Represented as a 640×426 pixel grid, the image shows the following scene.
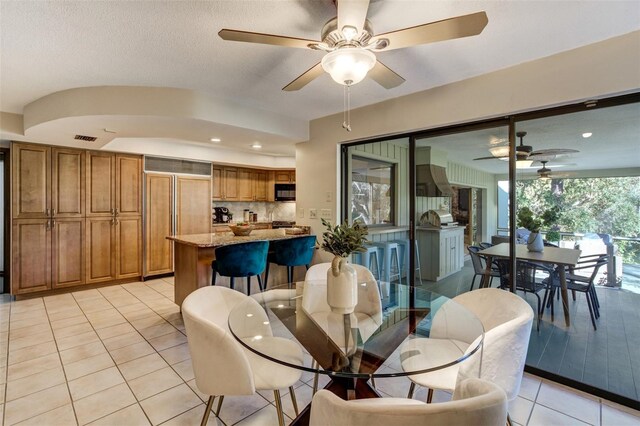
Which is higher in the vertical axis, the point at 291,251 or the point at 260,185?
the point at 260,185

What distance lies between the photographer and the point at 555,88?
2215 millimetres

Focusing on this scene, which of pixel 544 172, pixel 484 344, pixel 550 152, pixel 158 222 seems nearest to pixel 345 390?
pixel 484 344

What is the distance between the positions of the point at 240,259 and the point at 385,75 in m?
2.11

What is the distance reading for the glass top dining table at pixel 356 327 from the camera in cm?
138

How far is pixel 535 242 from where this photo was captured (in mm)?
2523

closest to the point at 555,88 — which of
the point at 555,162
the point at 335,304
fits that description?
the point at 555,162

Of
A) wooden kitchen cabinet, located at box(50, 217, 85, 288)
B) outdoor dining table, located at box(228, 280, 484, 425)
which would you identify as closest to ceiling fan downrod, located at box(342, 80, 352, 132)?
outdoor dining table, located at box(228, 280, 484, 425)

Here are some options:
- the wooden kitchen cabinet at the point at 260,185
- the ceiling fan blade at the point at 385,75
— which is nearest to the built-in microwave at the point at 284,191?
the wooden kitchen cabinet at the point at 260,185

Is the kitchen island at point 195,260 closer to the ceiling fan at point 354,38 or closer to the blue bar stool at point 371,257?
the blue bar stool at point 371,257

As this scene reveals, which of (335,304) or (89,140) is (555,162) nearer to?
(335,304)

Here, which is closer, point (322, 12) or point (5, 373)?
point (322, 12)

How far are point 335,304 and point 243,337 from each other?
1.89 ft

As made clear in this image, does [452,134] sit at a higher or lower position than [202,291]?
higher

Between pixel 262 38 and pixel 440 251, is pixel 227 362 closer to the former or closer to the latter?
pixel 262 38
